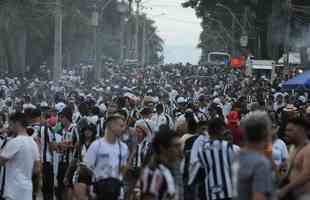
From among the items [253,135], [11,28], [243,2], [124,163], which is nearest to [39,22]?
[11,28]

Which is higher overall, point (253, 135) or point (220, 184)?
point (253, 135)

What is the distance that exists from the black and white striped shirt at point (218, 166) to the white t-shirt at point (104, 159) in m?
0.95

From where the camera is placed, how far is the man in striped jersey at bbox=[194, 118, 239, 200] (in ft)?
34.6

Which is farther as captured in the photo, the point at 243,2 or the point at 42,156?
the point at 243,2

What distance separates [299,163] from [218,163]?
6.33 feet

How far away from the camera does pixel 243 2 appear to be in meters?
61.9

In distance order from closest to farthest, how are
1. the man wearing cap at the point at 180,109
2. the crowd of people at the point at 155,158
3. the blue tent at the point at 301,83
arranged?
the crowd of people at the point at 155,158 < the man wearing cap at the point at 180,109 < the blue tent at the point at 301,83

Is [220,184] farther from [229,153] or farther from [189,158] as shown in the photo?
[189,158]

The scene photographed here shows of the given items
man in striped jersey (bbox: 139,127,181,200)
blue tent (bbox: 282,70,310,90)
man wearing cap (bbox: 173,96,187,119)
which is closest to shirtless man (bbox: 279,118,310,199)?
man in striped jersey (bbox: 139,127,181,200)

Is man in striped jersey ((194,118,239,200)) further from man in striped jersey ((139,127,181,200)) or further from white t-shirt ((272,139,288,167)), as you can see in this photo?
man in striped jersey ((139,127,181,200))

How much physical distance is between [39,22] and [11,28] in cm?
460

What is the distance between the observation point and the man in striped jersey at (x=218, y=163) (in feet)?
34.6

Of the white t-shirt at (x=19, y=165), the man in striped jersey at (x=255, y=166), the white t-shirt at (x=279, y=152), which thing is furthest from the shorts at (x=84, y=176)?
the man in striped jersey at (x=255, y=166)

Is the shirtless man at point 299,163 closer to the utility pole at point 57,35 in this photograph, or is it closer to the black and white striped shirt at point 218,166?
the black and white striped shirt at point 218,166
